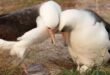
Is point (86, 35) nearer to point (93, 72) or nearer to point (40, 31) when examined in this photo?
point (40, 31)

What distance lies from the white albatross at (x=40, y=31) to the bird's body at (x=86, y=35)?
0.11m

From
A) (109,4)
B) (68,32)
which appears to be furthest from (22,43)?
(109,4)

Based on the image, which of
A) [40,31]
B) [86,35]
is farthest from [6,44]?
[86,35]

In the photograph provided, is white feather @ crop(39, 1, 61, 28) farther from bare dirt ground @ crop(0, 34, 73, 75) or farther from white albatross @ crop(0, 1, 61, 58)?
bare dirt ground @ crop(0, 34, 73, 75)

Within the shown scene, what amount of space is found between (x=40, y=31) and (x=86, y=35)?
58cm

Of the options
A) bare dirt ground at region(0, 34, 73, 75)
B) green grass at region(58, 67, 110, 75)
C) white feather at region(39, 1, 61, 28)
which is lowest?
bare dirt ground at region(0, 34, 73, 75)

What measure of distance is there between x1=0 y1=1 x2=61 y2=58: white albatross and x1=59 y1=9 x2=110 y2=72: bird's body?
11 centimetres

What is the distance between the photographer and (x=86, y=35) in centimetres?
655

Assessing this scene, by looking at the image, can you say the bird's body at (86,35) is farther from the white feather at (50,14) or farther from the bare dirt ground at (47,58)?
the bare dirt ground at (47,58)

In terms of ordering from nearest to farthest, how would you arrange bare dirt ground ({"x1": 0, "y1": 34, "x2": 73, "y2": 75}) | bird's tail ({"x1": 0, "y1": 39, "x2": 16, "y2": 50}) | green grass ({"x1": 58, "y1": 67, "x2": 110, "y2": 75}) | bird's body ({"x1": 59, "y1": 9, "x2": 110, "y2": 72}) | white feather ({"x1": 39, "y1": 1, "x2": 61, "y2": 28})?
green grass ({"x1": 58, "y1": 67, "x2": 110, "y2": 75}) < white feather ({"x1": 39, "y1": 1, "x2": 61, "y2": 28}) < bird's body ({"x1": 59, "y1": 9, "x2": 110, "y2": 72}) < bird's tail ({"x1": 0, "y1": 39, "x2": 16, "y2": 50}) < bare dirt ground ({"x1": 0, "y1": 34, "x2": 73, "y2": 75})

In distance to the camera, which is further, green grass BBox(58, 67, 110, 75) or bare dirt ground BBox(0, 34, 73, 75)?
bare dirt ground BBox(0, 34, 73, 75)

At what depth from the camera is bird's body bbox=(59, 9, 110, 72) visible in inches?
256

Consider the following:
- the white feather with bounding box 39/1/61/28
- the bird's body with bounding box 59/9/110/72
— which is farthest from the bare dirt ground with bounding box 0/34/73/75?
the white feather with bounding box 39/1/61/28

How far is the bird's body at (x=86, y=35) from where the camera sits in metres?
6.51
